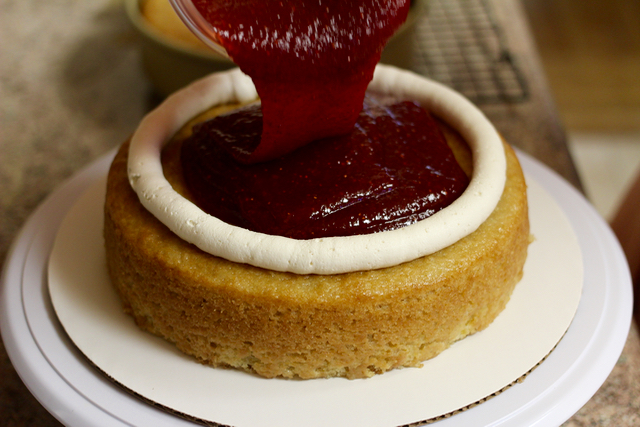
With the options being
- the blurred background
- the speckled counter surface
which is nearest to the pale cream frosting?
the speckled counter surface

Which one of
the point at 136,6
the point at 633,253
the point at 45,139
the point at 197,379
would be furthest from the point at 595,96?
the point at 197,379

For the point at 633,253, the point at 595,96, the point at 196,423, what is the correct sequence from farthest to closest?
the point at 595,96, the point at 633,253, the point at 196,423

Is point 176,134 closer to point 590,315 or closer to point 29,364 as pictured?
point 29,364

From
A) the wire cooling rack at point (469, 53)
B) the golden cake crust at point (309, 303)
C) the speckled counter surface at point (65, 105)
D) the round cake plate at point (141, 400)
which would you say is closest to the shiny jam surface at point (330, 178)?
the golden cake crust at point (309, 303)

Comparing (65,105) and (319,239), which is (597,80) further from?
(319,239)

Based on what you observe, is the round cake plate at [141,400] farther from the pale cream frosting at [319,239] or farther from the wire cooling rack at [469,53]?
the wire cooling rack at [469,53]

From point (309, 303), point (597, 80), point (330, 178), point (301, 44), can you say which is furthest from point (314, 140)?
point (597, 80)
